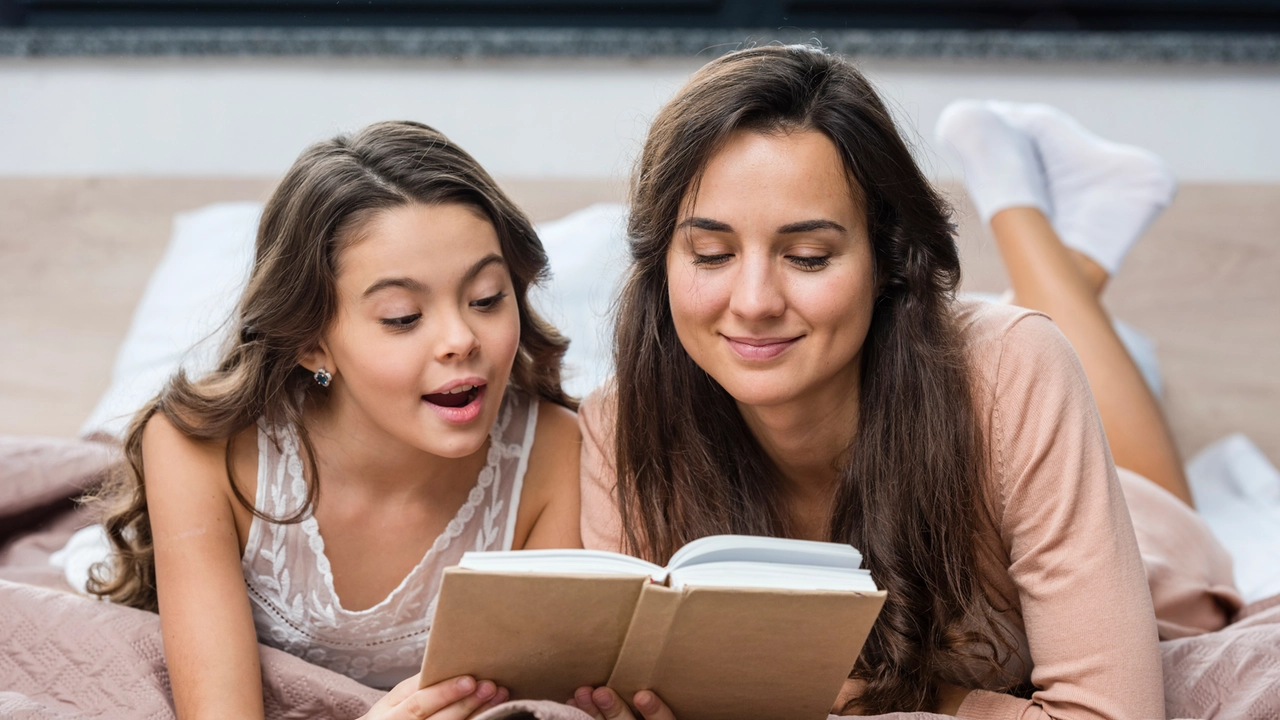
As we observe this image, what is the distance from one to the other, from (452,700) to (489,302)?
429 mm

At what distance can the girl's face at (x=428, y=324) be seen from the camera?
121 cm

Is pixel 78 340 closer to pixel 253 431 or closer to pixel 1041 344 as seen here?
pixel 253 431

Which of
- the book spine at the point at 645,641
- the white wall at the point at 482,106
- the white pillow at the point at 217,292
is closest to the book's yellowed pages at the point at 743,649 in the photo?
the book spine at the point at 645,641

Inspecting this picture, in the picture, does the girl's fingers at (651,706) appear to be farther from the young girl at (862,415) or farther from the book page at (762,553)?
the book page at (762,553)

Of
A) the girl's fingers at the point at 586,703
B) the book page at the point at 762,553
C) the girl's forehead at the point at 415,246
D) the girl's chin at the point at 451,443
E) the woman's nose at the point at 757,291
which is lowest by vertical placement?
the girl's fingers at the point at 586,703

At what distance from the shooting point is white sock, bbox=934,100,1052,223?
194cm

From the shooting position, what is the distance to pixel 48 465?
174cm

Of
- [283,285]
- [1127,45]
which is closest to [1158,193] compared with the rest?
[1127,45]

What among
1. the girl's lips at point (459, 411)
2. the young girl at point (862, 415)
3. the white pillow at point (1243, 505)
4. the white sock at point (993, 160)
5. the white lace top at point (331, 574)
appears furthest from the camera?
the white sock at point (993, 160)

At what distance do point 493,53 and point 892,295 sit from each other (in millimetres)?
1439

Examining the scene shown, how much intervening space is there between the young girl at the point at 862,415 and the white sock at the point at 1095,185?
78 centimetres

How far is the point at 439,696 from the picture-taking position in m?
1.02

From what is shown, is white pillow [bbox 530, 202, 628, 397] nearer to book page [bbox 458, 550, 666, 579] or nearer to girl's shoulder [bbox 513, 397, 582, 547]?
girl's shoulder [bbox 513, 397, 582, 547]

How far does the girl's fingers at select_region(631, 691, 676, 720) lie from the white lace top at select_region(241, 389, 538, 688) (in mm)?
409
